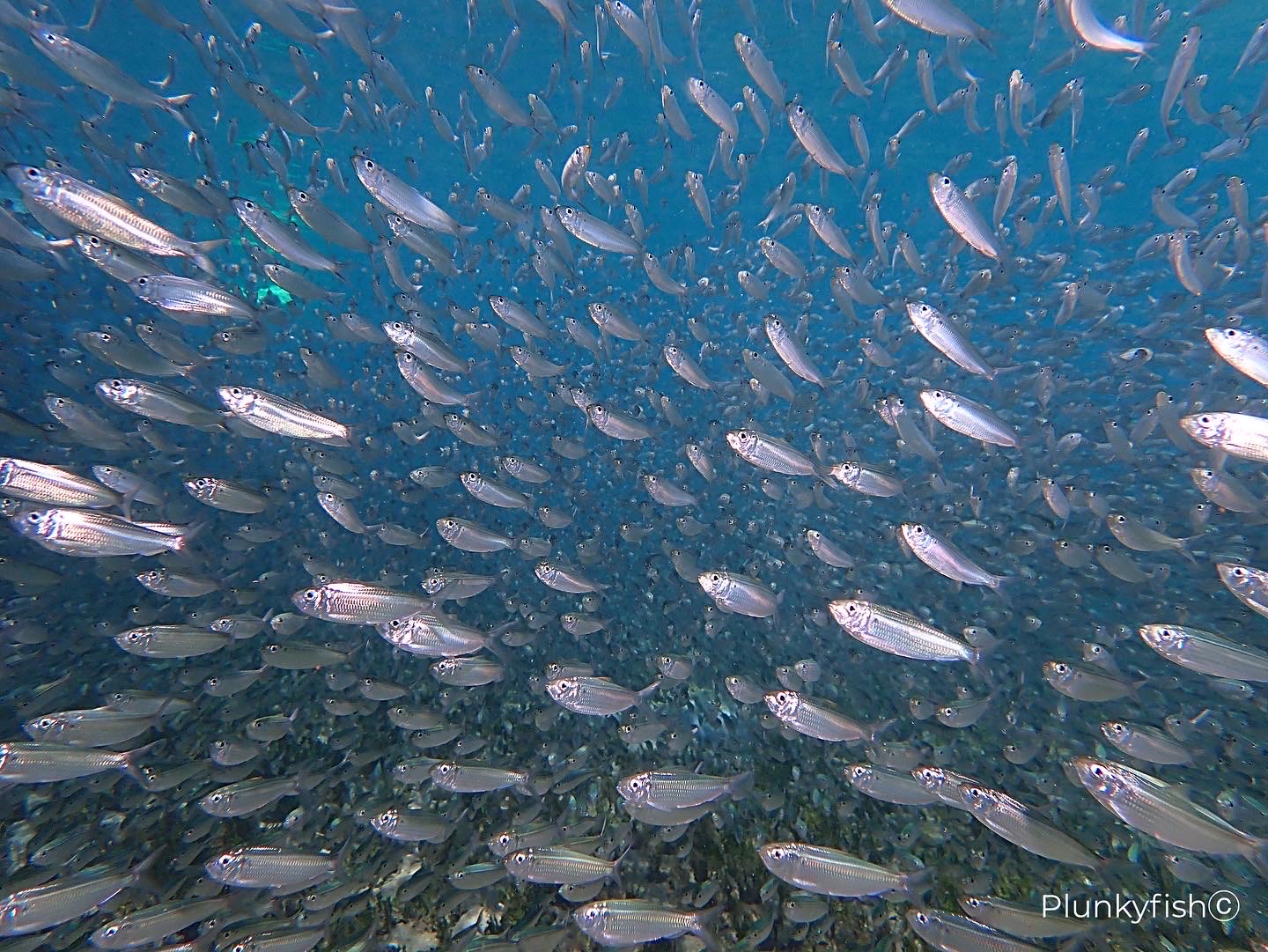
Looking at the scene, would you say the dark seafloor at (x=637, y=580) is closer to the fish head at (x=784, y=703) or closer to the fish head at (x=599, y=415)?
the fish head at (x=784, y=703)

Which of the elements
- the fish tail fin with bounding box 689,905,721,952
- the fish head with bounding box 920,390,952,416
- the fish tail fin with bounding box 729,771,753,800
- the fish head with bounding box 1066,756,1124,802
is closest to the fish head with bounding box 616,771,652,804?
the fish tail fin with bounding box 729,771,753,800

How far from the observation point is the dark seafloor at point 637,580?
172 inches

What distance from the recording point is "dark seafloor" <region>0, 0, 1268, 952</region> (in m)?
4.37

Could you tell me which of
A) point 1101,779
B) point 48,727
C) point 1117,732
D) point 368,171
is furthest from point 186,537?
point 1117,732

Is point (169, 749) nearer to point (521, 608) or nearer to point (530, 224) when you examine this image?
point (521, 608)

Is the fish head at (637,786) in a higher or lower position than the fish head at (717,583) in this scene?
lower

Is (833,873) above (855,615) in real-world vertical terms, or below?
below

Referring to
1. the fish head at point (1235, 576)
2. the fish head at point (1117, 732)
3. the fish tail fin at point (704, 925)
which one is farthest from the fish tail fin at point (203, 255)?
the fish head at point (1235, 576)

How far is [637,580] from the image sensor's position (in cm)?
885

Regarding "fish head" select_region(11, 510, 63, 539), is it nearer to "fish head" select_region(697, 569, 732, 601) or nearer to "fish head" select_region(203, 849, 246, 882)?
"fish head" select_region(203, 849, 246, 882)

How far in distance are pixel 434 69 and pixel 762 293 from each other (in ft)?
82.2

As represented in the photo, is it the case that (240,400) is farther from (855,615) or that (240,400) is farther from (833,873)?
(833,873)

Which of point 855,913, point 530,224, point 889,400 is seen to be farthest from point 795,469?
point 530,224

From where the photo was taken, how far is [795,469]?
5719mm
